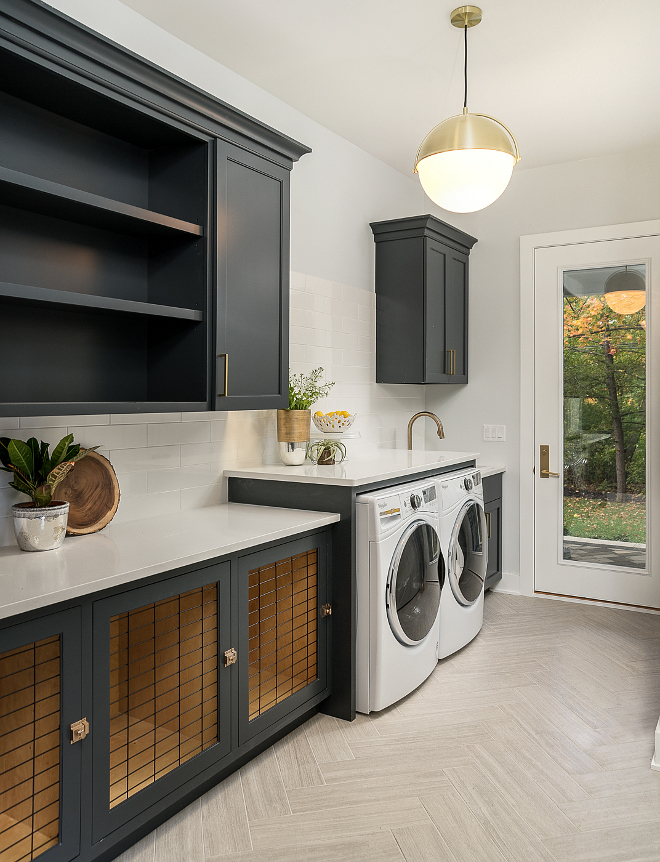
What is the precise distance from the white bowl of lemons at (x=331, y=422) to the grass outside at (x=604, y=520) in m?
1.77

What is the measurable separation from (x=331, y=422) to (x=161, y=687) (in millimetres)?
1655

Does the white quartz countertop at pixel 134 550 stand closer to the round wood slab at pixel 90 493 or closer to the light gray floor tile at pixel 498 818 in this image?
the round wood slab at pixel 90 493

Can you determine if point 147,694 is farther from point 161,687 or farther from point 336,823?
point 336,823

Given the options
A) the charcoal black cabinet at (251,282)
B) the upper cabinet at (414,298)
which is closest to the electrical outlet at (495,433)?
the upper cabinet at (414,298)

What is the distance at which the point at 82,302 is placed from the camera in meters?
1.96

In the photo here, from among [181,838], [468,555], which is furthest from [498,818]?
[468,555]

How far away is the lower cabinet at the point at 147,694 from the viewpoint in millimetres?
1544

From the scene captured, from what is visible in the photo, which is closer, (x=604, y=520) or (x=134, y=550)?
(x=134, y=550)

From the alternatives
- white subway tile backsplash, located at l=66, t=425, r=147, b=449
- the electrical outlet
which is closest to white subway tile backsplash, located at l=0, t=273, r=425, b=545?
white subway tile backsplash, located at l=66, t=425, r=147, b=449

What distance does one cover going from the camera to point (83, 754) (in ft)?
5.41

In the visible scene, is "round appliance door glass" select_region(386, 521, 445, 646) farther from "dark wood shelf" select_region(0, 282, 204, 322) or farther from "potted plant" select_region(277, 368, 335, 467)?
"dark wood shelf" select_region(0, 282, 204, 322)

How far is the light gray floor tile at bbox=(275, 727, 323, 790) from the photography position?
7.30ft

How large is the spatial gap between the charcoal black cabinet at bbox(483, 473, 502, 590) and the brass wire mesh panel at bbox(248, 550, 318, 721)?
1864mm

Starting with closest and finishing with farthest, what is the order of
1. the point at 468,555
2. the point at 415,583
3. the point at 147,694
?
1. the point at 147,694
2. the point at 415,583
3. the point at 468,555
